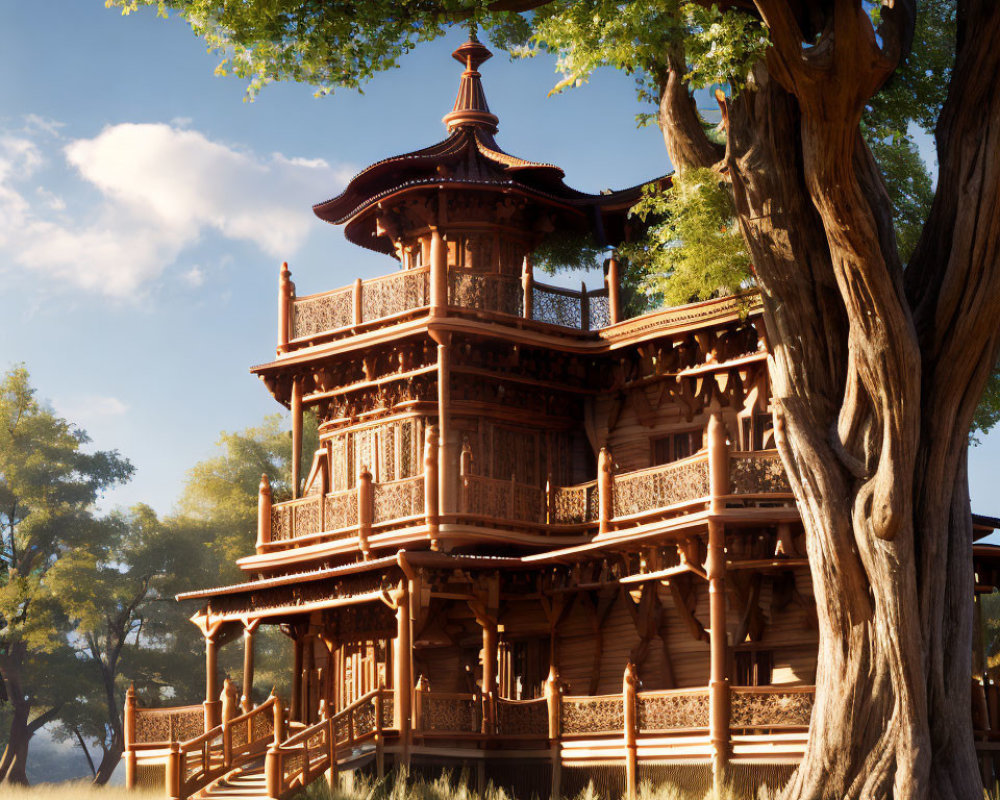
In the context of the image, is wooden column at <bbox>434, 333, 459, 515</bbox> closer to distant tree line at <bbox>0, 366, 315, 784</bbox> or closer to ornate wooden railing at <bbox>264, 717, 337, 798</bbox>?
ornate wooden railing at <bbox>264, 717, 337, 798</bbox>

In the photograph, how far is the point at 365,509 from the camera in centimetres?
2636

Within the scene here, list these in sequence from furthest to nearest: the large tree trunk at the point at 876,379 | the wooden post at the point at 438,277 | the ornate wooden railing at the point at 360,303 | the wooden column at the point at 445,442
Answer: the ornate wooden railing at the point at 360,303 → the wooden post at the point at 438,277 → the wooden column at the point at 445,442 → the large tree trunk at the point at 876,379

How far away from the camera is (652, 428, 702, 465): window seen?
26656 mm

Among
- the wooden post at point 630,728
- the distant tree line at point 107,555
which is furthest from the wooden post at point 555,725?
the distant tree line at point 107,555

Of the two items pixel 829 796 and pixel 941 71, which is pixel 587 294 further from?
pixel 829 796

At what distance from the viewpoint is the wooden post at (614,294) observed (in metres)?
28.0

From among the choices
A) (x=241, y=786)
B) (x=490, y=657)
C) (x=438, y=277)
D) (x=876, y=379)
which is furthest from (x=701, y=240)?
(x=241, y=786)

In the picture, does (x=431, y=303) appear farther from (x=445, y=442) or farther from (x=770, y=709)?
(x=770, y=709)

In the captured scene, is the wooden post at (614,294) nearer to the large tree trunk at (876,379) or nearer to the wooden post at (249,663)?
the wooden post at (249,663)

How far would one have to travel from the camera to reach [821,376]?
17.5 metres

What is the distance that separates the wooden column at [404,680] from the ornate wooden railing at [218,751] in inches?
83.3

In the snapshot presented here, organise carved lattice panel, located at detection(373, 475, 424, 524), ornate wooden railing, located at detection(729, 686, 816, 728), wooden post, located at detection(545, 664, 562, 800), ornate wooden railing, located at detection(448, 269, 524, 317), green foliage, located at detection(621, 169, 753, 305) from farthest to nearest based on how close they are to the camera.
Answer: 1. ornate wooden railing, located at detection(448, 269, 524, 317)
2. carved lattice panel, located at detection(373, 475, 424, 524)
3. wooden post, located at detection(545, 664, 562, 800)
4. ornate wooden railing, located at detection(729, 686, 816, 728)
5. green foliage, located at detection(621, 169, 753, 305)

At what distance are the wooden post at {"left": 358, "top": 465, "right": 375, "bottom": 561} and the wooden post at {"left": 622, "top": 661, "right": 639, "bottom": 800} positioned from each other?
5.75 meters

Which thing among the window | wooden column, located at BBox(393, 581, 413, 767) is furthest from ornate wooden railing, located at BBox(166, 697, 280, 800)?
the window
